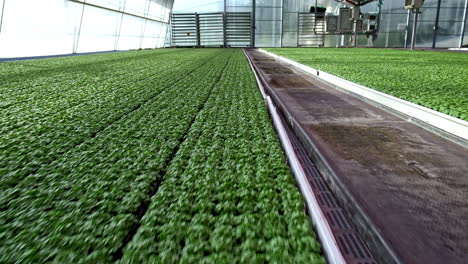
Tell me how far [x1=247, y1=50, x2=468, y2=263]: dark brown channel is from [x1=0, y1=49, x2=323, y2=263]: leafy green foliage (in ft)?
0.72

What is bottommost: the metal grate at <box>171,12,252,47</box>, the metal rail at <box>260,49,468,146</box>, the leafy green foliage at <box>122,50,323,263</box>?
the leafy green foliage at <box>122,50,323,263</box>

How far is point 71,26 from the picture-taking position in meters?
10.2

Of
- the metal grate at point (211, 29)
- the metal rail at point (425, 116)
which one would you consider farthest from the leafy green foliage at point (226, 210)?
the metal grate at point (211, 29)

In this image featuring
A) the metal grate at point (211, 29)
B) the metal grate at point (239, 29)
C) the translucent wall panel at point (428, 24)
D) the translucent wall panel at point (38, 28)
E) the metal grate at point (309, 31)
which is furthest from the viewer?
the metal grate at point (211, 29)

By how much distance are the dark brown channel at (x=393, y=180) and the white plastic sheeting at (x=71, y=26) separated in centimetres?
845

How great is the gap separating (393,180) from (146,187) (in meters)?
1.08

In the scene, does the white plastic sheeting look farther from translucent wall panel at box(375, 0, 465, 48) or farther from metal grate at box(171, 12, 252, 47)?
translucent wall panel at box(375, 0, 465, 48)

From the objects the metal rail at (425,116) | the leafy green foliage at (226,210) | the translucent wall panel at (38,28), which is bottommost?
the leafy green foliage at (226,210)

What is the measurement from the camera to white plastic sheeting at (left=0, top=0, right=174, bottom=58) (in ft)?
26.0

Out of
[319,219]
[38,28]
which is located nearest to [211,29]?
[38,28]

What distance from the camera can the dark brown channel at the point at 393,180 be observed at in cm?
94

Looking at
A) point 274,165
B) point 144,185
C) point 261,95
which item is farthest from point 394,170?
point 261,95

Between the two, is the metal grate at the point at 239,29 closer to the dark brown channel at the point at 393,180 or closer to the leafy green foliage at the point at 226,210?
the dark brown channel at the point at 393,180

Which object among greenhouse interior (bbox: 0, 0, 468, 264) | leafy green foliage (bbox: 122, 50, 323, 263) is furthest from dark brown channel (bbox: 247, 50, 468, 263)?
leafy green foliage (bbox: 122, 50, 323, 263)
